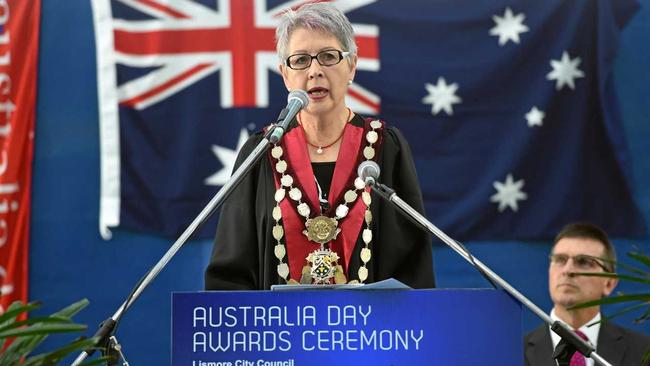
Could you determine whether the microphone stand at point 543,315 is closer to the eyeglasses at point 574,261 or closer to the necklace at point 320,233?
the necklace at point 320,233

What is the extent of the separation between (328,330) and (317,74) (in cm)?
98

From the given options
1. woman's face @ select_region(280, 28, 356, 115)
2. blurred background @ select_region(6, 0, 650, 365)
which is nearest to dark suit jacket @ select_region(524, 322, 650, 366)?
blurred background @ select_region(6, 0, 650, 365)

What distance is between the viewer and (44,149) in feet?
18.3

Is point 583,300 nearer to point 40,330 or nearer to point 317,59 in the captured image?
point 317,59

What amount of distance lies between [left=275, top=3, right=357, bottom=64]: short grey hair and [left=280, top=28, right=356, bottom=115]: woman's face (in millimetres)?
16

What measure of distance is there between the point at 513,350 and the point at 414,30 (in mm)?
3267

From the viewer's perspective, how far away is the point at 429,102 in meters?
5.52

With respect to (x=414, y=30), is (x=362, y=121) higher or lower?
lower

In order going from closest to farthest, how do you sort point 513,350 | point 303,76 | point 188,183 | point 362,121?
1. point 513,350
2. point 303,76
3. point 362,121
4. point 188,183

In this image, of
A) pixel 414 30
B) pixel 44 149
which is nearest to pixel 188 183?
pixel 44 149

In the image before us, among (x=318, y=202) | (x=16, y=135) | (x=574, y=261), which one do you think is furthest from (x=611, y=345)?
(x=16, y=135)

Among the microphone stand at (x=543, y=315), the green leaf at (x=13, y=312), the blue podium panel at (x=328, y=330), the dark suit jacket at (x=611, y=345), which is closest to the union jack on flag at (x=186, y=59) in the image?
the dark suit jacket at (x=611, y=345)

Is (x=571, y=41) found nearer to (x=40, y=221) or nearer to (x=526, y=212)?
(x=526, y=212)

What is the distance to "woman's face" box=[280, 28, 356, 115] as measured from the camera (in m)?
3.20
